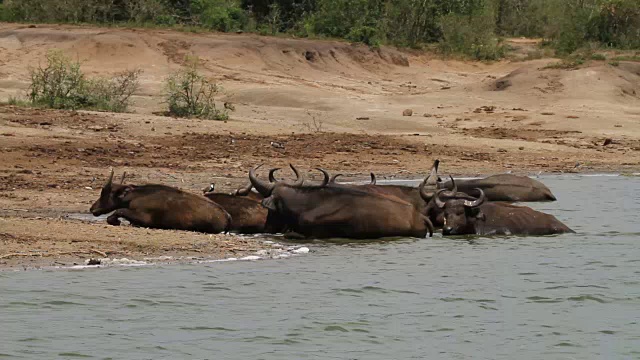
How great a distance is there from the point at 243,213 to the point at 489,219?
273cm

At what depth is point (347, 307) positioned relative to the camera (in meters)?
9.79

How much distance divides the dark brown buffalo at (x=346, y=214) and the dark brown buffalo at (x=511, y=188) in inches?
108

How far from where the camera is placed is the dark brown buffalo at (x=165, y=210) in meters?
12.4

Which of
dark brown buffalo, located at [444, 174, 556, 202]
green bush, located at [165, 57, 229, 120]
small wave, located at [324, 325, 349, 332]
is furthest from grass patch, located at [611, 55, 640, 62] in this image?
small wave, located at [324, 325, 349, 332]

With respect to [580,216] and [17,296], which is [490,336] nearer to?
[17,296]

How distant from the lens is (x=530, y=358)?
334 inches

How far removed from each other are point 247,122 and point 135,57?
6816 millimetres

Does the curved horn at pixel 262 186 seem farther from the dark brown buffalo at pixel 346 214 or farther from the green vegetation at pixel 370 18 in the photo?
the green vegetation at pixel 370 18

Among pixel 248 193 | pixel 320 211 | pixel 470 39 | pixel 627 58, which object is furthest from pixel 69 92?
pixel 470 39

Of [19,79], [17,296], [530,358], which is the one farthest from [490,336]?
[19,79]

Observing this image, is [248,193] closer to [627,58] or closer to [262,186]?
[262,186]

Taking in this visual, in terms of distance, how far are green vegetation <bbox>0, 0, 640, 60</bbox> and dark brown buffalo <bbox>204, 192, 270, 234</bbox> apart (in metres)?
19.0

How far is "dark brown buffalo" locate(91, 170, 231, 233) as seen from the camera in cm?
1241

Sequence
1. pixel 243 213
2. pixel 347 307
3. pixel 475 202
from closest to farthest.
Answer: pixel 347 307 → pixel 243 213 → pixel 475 202
